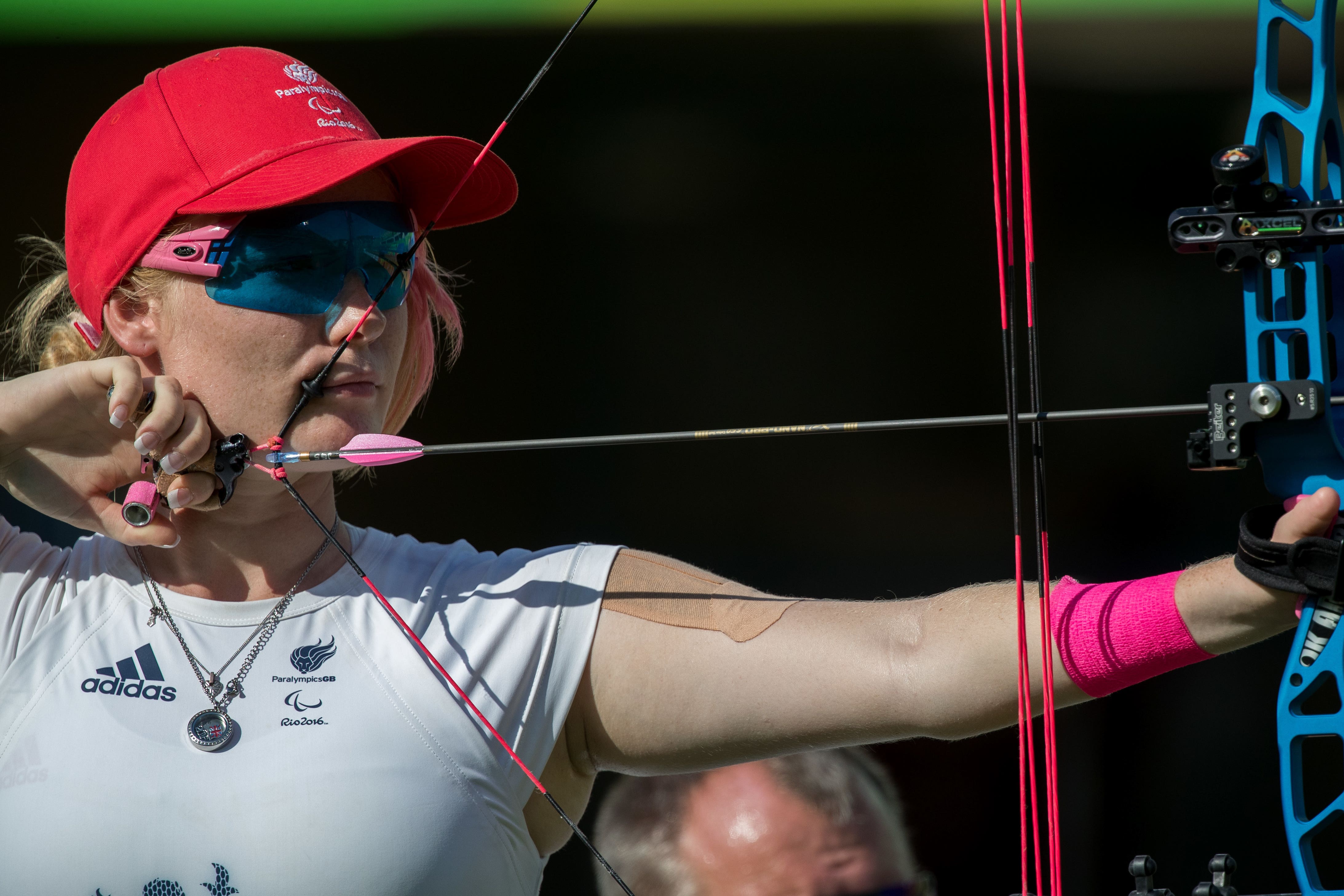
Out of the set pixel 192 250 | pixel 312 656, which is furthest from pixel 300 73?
Result: pixel 312 656

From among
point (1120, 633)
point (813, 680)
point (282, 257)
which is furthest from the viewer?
point (282, 257)

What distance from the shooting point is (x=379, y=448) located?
1367 mm

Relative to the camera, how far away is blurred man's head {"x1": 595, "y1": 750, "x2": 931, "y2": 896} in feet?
7.34

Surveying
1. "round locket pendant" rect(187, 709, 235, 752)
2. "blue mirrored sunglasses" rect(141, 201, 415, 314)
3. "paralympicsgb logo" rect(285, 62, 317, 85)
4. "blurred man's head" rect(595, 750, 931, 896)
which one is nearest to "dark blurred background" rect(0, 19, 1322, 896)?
"blurred man's head" rect(595, 750, 931, 896)

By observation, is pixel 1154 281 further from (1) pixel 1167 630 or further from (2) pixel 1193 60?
(1) pixel 1167 630

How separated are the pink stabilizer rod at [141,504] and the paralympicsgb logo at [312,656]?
207 millimetres

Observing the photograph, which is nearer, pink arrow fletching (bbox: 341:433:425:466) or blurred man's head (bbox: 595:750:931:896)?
pink arrow fletching (bbox: 341:433:425:466)

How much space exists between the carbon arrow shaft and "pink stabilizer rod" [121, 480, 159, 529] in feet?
0.42

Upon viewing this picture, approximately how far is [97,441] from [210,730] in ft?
1.20

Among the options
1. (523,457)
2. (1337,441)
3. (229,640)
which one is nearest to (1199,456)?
(1337,441)

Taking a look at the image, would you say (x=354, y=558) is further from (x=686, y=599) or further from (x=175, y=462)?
(x=686, y=599)

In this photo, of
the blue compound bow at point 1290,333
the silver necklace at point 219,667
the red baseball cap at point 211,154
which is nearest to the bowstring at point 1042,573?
the blue compound bow at point 1290,333

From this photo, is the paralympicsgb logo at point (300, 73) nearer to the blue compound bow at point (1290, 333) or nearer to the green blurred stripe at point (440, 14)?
the blue compound bow at point (1290, 333)

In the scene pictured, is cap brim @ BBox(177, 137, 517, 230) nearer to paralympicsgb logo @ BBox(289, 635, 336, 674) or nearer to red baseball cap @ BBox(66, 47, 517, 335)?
red baseball cap @ BBox(66, 47, 517, 335)
